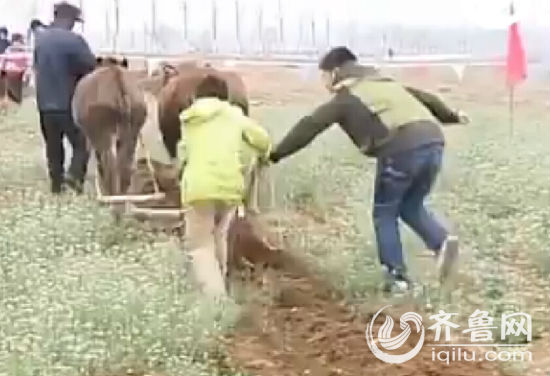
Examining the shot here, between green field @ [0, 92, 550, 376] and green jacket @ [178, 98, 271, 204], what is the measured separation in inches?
1.4

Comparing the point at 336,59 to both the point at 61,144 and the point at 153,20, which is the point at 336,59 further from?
the point at 61,144

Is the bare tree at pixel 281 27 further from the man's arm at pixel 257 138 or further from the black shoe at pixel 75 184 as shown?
the black shoe at pixel 75 184

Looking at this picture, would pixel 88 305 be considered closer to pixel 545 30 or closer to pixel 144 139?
pixel 144 139

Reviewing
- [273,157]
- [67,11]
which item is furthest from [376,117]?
[67,11]

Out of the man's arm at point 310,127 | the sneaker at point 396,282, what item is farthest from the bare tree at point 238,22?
the sneaker at point 396,282

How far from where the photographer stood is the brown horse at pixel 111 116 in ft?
6.62

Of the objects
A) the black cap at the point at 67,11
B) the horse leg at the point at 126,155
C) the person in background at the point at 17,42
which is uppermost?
the black cap at the point at 67,11

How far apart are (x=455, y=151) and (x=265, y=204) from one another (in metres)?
0.29

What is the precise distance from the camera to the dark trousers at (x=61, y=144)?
6.63ft

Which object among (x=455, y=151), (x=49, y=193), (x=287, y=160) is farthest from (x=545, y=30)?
(x=49, y=193)

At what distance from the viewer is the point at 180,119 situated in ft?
6.53

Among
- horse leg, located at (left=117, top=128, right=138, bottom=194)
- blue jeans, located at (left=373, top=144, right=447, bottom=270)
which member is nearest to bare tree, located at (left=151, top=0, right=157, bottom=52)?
horse leg, located at (left=117, top=128, right=138, bottom=194)

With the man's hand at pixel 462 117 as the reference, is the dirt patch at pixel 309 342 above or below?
below

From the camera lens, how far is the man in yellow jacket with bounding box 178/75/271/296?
1.97m
